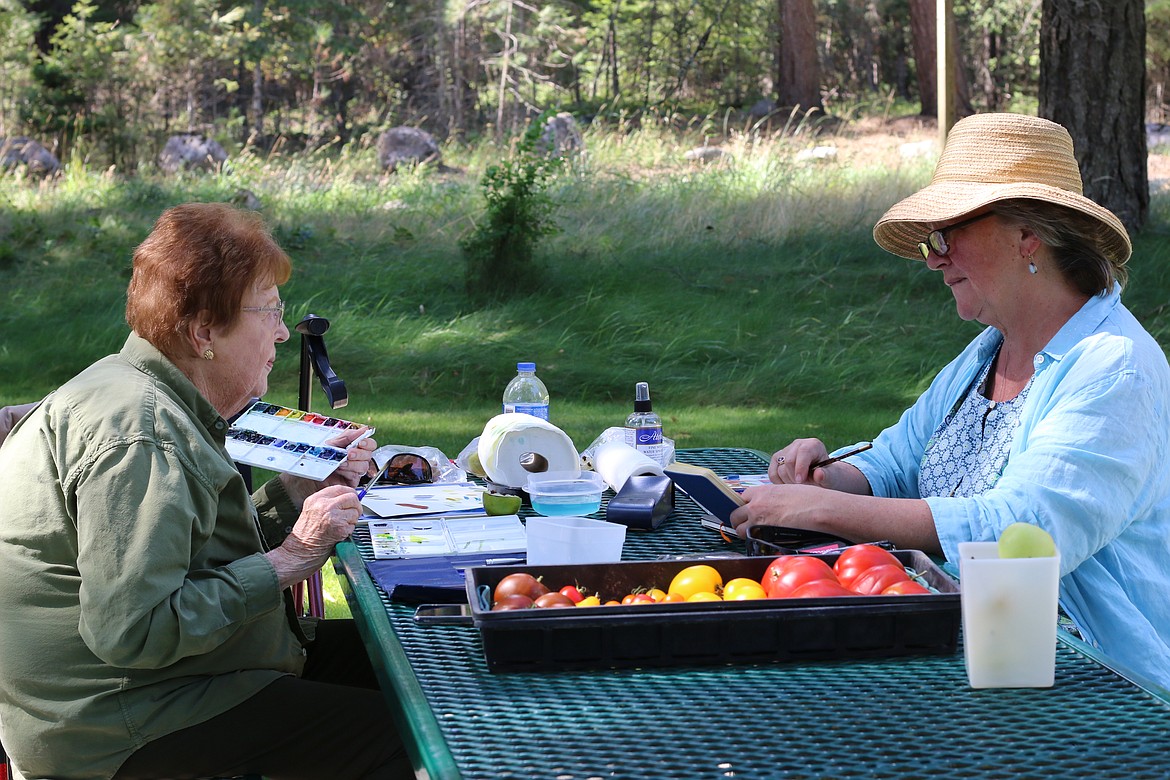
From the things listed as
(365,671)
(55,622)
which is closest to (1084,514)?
(365,671)

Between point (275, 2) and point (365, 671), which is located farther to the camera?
point (275, 2)

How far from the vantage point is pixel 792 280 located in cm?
949

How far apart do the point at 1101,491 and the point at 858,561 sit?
60cm

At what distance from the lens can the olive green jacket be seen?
1.87 metres

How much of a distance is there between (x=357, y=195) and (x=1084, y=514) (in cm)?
1005

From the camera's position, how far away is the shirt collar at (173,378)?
7.06ft

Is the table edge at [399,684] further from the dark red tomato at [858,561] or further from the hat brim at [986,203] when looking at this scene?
the hat brim at [986,203]

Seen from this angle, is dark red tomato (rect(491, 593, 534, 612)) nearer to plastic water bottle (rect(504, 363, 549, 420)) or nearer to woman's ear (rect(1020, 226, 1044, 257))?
woman's ear (rect(1020, 226, 1044, 257))

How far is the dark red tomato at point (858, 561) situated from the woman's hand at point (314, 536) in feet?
2.86

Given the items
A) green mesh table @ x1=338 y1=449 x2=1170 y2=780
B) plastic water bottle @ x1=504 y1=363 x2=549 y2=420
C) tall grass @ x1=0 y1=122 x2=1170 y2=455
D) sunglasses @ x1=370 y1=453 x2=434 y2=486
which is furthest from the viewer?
tall grass @ x1=0 y1=122 x2=1170 y2=455

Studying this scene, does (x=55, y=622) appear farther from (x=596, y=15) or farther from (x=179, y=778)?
(x=596, y=15)

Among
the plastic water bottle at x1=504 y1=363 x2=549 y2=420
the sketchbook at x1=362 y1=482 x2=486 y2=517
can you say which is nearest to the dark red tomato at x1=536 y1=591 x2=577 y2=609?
the sketchbook at x1=362 y1=482 x2=486 y2=517

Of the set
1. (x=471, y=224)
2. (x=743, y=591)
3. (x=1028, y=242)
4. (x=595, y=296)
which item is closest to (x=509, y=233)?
(x=595, y=296)

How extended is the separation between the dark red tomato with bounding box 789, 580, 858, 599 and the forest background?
4.45 meters
